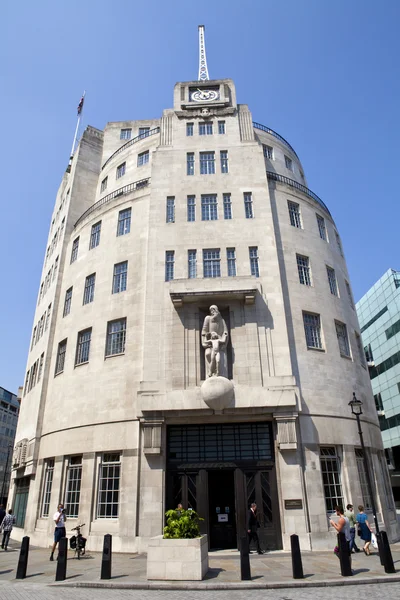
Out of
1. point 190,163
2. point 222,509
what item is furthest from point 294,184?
point 222,509

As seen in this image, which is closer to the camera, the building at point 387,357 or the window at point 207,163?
the window at point 207,163

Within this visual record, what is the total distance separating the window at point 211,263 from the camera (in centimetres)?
2323

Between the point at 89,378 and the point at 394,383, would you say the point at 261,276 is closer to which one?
the point at 89,378

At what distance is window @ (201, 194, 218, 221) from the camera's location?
82.2ft

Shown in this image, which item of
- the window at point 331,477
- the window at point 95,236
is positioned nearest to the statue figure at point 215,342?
the window at point 331,477

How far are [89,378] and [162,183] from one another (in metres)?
13.2

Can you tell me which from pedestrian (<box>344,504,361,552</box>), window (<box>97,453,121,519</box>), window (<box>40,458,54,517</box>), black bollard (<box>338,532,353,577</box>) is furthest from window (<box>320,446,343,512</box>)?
window (<box>40,458,54,517</box>)

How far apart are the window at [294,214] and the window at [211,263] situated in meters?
6.32

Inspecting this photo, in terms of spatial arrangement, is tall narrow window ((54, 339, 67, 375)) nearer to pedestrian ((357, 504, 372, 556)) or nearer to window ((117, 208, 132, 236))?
window ((117, 208, 132, 236))

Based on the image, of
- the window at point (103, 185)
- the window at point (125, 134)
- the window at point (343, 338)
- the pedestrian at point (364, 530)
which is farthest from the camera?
the window at point (125, 134)

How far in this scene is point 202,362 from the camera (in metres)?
21.1

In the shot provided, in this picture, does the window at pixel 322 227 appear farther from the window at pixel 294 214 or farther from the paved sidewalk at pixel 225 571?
the paved sidewalk at pixel 225 571

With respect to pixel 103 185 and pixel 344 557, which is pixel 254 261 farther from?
pixel 103 185

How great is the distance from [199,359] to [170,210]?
10076mm
